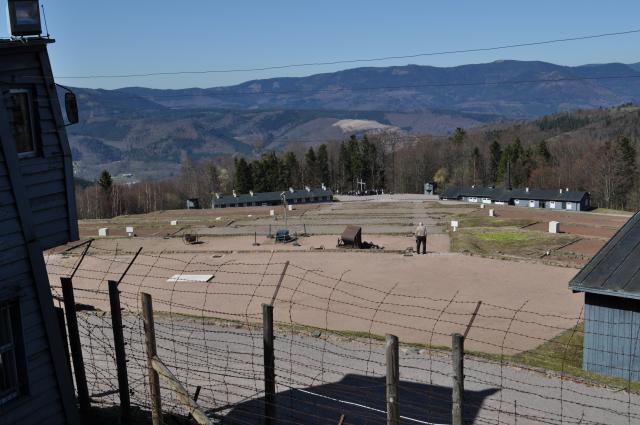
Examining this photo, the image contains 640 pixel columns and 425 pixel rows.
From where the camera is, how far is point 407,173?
135250mm

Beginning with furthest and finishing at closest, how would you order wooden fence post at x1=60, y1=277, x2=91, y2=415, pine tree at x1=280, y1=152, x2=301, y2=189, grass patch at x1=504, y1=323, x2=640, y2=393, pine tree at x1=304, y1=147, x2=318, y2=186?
pine tree at x1=304, y1=147, x2=318, y2=186 → pine tree at x1=280, y1=152, x2=301, y2=189 → grass patch at x1=504, y1=323, x2=640, y2=393 → wooden fence post at x1=60, y1=277, x2=91, y2=415

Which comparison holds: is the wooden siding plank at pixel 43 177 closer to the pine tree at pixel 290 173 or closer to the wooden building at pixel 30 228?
the wooden building at pixel 30 228

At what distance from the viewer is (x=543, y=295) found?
21422 millimetres

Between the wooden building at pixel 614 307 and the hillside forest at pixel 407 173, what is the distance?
266 ft

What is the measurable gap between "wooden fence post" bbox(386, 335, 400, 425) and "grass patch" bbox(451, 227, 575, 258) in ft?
82.8

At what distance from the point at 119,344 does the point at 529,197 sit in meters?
78.2

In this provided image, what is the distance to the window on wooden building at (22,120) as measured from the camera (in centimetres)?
747

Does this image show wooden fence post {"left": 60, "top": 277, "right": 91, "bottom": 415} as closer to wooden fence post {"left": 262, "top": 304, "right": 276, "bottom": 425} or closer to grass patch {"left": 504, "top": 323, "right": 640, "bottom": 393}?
wooden fence post {"left": 262, "top": 304, "right": 276, "bottom": 425}

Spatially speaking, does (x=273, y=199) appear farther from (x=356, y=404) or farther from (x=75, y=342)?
(x=75, y=342)

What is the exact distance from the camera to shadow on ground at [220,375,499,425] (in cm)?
1019

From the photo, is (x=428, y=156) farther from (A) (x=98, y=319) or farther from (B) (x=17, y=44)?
(B) (x=17, y=44)

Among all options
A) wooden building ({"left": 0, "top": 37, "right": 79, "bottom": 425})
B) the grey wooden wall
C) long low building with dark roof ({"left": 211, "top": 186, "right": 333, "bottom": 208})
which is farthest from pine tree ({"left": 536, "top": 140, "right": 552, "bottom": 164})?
wooden building ({"left": 0, "top": 37, "right": 79, "bottom": 425})

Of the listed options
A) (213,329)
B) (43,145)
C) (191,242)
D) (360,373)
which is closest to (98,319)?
(213,329)

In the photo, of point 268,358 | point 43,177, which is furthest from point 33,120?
point 268,358
